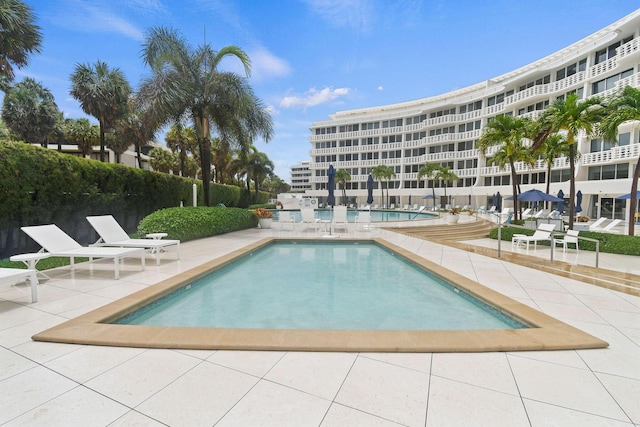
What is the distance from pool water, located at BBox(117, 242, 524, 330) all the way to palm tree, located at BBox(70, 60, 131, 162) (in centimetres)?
1813

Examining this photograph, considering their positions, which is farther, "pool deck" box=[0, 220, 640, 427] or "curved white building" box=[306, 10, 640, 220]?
"curved white building" box=[306, 10, 640, 220]

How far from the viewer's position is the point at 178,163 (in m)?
38.1

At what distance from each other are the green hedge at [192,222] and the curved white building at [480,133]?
24.1 m

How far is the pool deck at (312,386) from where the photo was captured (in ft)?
6.50

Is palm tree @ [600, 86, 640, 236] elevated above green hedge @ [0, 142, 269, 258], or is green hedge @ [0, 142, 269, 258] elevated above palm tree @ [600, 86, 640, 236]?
palm tree @ [600, 86, 640, 236]

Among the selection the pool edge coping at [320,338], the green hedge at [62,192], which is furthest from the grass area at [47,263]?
the pool edge coping at [320,338]

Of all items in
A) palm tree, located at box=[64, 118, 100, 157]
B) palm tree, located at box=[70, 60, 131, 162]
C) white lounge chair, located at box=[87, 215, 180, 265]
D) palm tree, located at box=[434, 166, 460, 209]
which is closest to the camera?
white lounge chair, located at box=[87, 215, 180, 265]

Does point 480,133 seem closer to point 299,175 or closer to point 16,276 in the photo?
point 16,276

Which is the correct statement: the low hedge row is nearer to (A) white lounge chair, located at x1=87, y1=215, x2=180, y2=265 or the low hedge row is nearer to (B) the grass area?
(A) white lounge chair, located at x1=87, y1=215, x2=180, y2=265

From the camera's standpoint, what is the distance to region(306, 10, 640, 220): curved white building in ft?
69.7

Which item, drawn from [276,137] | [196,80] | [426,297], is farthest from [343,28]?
[426,297]

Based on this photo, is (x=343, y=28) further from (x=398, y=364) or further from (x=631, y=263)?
(x=398, y=364)

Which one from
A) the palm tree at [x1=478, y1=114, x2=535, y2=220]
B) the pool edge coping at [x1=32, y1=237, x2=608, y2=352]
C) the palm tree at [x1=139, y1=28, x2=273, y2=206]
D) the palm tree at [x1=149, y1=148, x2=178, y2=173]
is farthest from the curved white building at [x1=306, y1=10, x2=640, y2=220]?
the pool edge coping at [x1=32, y1=237, x2=608, y2=352]

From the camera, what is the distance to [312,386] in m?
2.31
